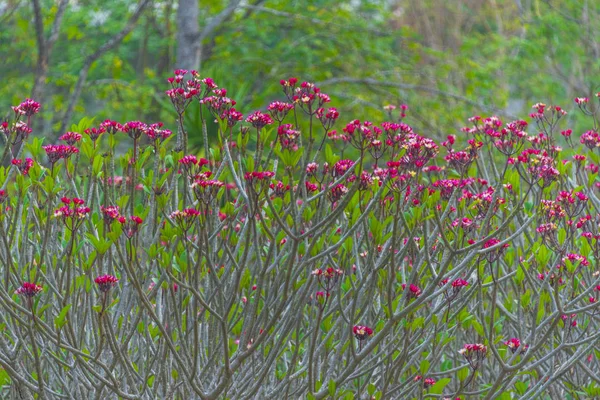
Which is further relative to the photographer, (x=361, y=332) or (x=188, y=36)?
(x=188, y=36)

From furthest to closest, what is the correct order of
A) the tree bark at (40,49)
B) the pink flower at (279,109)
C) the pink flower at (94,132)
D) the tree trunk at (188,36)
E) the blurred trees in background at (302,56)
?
the blurred trees in background at (302,56), the tree trunk at (188,36), the tree bark at (40,49), the pink flower at (94,132), the pink flower at (279,109)

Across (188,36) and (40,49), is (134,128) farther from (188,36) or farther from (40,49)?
(188,36)

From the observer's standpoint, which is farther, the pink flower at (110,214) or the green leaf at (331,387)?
the green leaf at (331,387)

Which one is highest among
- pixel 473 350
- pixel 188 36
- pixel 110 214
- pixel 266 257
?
pixel 110 214

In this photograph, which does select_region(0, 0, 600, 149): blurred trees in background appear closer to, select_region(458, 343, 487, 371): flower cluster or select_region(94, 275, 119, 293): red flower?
select_region(458, 343, 487, 371): flower cluster

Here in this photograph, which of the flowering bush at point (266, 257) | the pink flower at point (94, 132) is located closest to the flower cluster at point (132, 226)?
the flowering bush at point (266, 257)

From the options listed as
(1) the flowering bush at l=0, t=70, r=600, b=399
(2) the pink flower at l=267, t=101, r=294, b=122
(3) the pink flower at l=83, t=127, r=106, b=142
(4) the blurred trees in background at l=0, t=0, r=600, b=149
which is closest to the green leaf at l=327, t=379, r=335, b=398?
(1) the flowering bush at l=0, t=70, r=600, b=399

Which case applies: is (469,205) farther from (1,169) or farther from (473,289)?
(1,169)

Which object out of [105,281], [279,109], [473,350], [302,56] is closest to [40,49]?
[279,109]

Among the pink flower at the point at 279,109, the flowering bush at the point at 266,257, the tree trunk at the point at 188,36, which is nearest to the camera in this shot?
the flowering bush at the point at 266,257

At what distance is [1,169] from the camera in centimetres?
342

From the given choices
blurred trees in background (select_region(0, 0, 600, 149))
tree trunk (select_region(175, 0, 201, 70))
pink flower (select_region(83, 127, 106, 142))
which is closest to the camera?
pink flower (select_region(83, 127, 106, 142))

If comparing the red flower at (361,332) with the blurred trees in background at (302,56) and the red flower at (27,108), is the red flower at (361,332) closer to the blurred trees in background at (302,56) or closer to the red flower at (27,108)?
the red flower at (27,108)

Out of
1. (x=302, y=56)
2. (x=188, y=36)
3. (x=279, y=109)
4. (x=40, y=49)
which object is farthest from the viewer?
(x=302, y=56)
